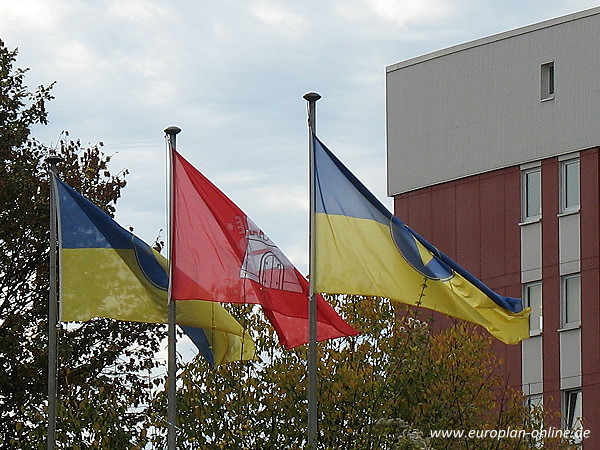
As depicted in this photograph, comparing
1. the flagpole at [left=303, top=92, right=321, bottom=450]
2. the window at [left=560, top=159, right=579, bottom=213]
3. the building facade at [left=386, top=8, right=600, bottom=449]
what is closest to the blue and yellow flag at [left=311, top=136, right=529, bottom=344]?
the flagpole at [left=303, top=92, right=321, bottom=450]

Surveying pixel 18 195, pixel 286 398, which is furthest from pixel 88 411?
pixel 18 195

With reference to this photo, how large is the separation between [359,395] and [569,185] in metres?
16.8

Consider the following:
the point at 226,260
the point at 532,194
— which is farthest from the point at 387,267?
the point at 532,194

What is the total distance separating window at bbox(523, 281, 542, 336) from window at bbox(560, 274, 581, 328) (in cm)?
67

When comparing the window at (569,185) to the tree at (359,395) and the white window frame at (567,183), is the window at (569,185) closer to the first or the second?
the white window frame at (567,183)

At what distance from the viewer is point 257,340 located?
30.6 meters

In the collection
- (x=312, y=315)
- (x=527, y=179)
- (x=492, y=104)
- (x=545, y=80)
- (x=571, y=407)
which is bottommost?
(x=312, y=315)

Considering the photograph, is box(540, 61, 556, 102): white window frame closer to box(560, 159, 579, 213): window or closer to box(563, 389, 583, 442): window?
box(560, 159, 579, 213): window

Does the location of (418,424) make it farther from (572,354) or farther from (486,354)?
(572,354)

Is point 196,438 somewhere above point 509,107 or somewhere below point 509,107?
below

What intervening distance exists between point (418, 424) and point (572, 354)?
50.4ft

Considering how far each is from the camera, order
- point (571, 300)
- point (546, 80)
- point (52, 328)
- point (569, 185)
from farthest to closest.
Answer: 1. point (546, 80)
2. point (569, 185)
3. point (571, 300)
4. point (52, 328)

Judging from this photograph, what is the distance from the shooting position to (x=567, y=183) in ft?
144

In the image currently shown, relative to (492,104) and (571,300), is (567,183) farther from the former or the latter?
(492,104)
